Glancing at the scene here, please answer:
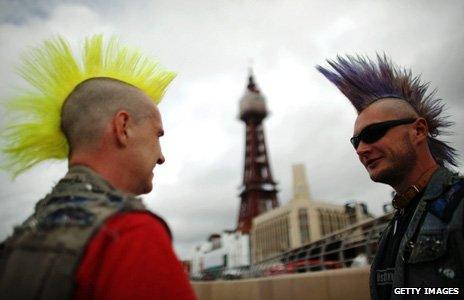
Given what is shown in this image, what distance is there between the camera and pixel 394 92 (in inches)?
96.5

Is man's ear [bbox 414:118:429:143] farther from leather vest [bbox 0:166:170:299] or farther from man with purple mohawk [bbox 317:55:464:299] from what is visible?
leather vest [bbox 0:166:170:299]

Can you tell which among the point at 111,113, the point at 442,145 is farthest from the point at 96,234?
the point at 442,145

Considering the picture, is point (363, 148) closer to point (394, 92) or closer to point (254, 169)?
point (394, 92)

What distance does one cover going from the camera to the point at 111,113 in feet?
4.59

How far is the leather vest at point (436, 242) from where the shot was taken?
5.00 ft

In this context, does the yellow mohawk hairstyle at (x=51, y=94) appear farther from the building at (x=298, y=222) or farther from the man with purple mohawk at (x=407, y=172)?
the building at (x=298, y=222)

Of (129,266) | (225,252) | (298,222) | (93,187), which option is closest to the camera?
(129,266)

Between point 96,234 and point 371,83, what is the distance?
243 cm

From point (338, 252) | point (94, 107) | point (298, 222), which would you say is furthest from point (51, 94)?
point (298, 222)

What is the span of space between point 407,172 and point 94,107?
2040mm

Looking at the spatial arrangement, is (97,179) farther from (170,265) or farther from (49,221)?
(170,265)

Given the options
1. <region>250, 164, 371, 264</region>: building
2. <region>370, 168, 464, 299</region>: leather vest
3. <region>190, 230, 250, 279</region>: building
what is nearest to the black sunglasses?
<region>370, 168, 464, 299</region>: leather vest

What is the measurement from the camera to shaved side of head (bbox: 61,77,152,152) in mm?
1344

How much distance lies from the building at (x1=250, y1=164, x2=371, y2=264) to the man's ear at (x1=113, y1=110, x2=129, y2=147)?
Answer: 44193 mm
